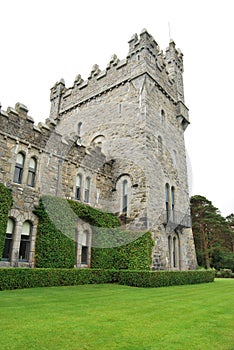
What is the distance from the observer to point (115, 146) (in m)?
20.0

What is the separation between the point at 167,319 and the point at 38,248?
843 cm

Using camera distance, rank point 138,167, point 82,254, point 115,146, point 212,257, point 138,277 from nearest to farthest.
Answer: point 138,277
point 82,254
point 138,167
point 115,146
point 212,257

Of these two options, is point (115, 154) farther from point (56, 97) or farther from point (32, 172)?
point (56, 97)

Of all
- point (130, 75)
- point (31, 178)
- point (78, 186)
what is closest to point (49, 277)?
point (31, 178)

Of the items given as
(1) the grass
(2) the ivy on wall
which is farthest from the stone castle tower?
(1) the grass

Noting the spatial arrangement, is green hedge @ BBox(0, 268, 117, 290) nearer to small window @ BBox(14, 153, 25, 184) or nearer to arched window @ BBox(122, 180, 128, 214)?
arched window @ BBox(122, 180, 128, 214)

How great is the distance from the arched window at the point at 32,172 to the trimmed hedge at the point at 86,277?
446 cm

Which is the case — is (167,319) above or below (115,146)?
below

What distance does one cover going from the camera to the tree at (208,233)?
39594mm

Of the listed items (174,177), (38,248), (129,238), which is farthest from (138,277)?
(174,177)

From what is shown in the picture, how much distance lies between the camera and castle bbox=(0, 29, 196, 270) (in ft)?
43.1

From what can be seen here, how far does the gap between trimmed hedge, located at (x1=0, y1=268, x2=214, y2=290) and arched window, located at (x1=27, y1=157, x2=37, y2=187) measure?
446cm

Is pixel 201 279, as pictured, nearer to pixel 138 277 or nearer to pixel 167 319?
pixel 138 277

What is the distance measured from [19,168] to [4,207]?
94.9 inches
